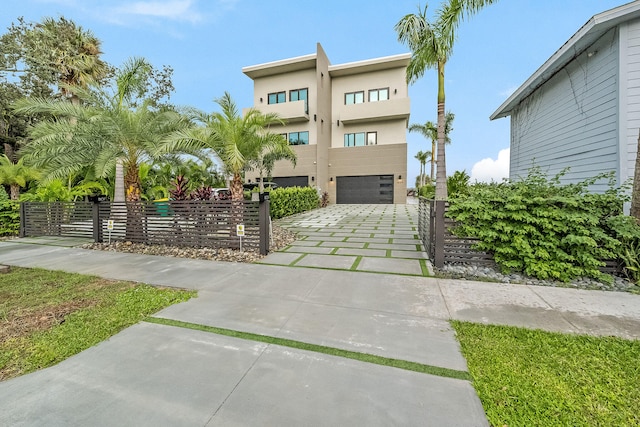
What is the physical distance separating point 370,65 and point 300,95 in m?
5.73

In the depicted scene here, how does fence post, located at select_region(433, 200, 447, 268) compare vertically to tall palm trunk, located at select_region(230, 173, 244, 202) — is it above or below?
below

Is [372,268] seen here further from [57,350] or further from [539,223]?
[57,350]

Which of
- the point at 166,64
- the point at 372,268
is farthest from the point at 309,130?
the point at 372,268

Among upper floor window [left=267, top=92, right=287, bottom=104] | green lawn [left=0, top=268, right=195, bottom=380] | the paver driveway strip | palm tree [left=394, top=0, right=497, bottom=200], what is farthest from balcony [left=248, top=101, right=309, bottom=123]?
green lawn [left=0, top=268, right=195, bottom=380]

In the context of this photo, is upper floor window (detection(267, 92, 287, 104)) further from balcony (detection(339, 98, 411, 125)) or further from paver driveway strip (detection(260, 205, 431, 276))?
paver driveway strip (detection(260, 205, 431, 276))

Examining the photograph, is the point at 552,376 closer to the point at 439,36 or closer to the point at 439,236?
the point at 439,236

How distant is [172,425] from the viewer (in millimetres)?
1799

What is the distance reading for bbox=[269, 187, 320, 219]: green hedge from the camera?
504 inches

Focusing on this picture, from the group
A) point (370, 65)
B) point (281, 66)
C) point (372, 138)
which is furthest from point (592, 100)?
point (281, 66)

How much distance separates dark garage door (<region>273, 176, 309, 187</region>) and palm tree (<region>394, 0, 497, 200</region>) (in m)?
13.7

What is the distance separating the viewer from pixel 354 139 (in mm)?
22422

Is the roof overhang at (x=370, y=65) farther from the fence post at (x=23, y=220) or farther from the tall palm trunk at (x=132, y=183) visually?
the fence post at (x=23, y=220)

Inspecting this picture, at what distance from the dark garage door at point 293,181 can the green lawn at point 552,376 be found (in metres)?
18.9

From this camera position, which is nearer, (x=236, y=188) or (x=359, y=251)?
(x=359, y=251)
